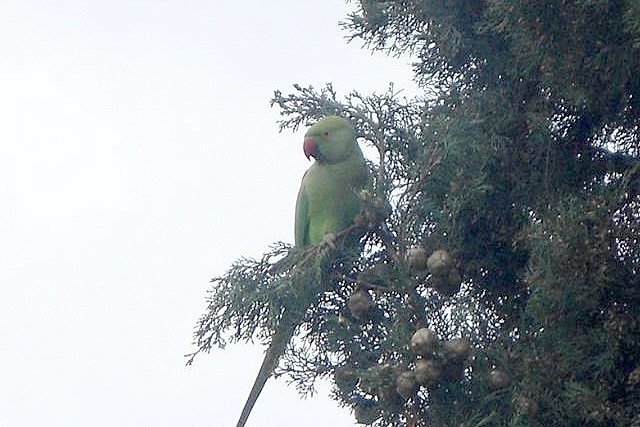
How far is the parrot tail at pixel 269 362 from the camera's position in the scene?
3053 millimetres

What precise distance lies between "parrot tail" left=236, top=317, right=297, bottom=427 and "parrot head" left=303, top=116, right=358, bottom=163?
2.20 feet

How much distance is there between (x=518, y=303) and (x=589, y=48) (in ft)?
2.28

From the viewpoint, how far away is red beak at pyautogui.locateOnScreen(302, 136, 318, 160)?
363cm

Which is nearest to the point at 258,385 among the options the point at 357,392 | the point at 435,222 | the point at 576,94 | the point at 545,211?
the point at 357,392

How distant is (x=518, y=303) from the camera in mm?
2979

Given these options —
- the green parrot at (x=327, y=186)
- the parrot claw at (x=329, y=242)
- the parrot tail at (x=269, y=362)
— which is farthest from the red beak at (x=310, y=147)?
the parrot tail at (x=269, y=362)

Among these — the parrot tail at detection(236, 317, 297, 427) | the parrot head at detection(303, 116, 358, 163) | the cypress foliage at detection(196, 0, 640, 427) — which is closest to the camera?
the cypress foliage at detection(196, 0, 640, 427)

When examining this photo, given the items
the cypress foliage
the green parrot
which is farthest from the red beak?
the cypress foliage

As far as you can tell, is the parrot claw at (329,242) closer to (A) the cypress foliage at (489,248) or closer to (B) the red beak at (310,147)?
(A) the cypress foliage at (489,248)

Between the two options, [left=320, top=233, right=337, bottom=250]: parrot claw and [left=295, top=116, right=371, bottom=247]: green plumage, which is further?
[left=295, top=116, right=371, bottom=247]: green plumage

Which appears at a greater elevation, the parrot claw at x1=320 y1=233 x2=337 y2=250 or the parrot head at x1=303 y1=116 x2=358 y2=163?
the parrot head at x1=303 y1=116 x2=358 y2=163

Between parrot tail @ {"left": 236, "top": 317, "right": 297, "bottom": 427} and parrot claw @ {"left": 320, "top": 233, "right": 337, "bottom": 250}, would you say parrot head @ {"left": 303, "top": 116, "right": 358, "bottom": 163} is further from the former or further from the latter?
parrot tail @ {"left": 236, "top": 317, "right": 297, "bottom": 427}

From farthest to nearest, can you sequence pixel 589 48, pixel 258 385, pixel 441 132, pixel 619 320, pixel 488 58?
1. pixel 258 385
2. pixel 488 58
3. pixel 441 132
4. pixel 589 48
5. pixel 619 320

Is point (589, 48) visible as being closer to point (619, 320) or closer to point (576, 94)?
point (576, 94)
